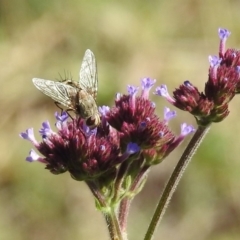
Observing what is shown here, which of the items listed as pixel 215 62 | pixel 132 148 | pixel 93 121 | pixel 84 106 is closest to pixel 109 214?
pixel 132 148

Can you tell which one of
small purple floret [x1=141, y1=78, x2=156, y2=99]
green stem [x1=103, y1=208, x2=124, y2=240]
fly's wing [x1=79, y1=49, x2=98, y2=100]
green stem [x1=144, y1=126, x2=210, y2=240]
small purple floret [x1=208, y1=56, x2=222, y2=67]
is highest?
small purple floret [x1=208, y1=56, x2=222, y2=67]

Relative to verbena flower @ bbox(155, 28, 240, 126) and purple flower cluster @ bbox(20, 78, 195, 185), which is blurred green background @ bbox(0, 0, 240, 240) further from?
verbena flower @ bbox(155, 28, 240, 126)

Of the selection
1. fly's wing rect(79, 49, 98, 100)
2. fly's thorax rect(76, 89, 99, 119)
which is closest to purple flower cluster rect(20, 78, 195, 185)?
fly's thorax rect(76, 89, 99, 119)

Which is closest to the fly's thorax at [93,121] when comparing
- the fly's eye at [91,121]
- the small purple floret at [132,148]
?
the fly's eye at [91,121]

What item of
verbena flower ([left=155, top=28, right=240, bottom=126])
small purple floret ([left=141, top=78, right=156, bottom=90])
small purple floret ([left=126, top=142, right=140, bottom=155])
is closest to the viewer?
small purple floret ([left=126, top=142, right=140, bottom=155])

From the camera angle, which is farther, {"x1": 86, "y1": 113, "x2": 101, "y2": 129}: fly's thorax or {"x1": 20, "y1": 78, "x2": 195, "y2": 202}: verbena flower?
{"x1": 86, "y1": 113, "x2": 101, "y2": 129}: fly's thorax

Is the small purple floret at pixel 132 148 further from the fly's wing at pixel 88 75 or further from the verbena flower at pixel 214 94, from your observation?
the fly's wing at pixel 88 75

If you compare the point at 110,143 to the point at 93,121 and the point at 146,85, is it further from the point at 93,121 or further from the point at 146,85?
the point at 146,85
